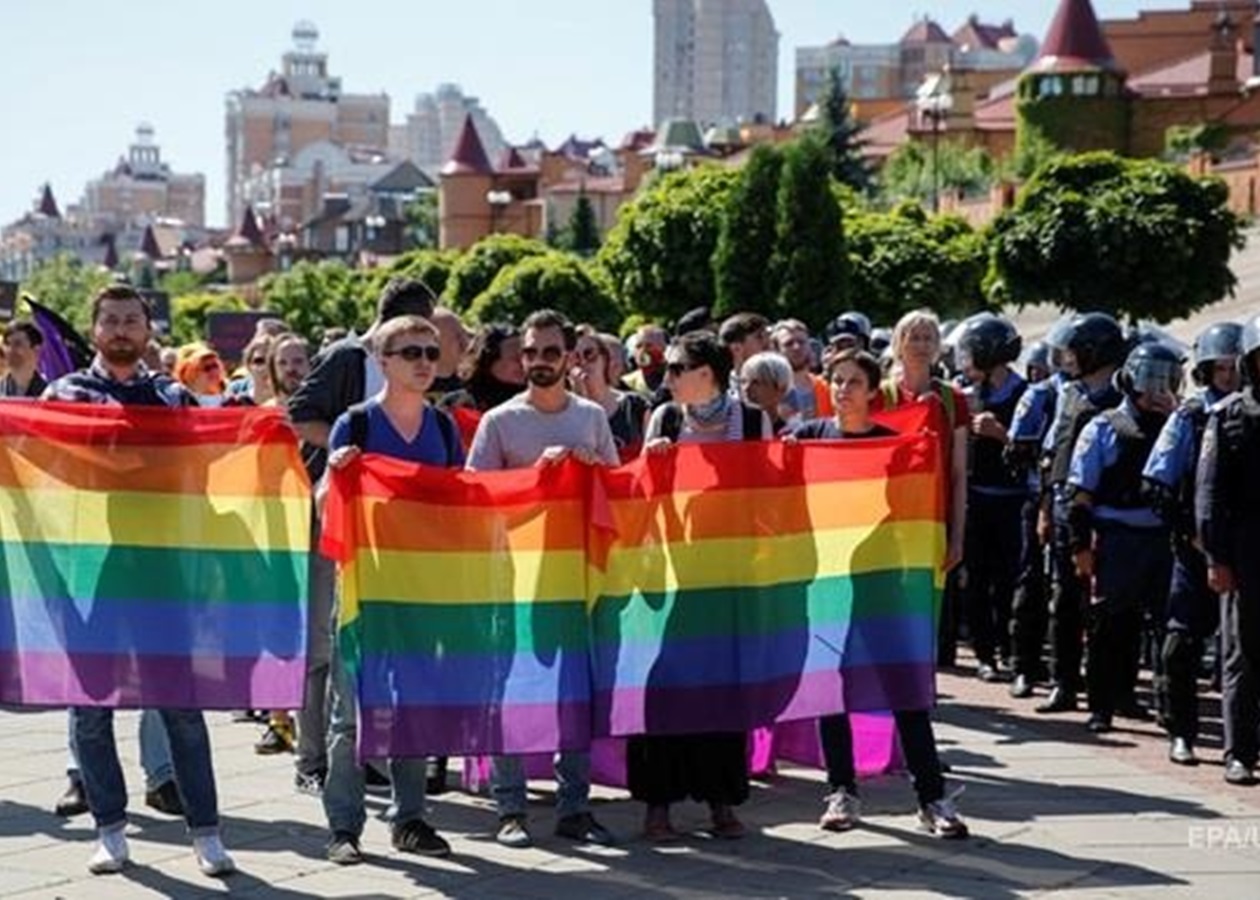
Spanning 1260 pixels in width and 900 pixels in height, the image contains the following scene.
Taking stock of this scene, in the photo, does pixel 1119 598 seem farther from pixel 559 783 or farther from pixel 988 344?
pixel 559 783

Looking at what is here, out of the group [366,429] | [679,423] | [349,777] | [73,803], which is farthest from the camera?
[73,803]

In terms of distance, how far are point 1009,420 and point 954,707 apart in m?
1.98

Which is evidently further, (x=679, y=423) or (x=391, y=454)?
(x=679, y=423)

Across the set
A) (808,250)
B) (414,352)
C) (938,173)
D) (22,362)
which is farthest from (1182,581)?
(938,173)

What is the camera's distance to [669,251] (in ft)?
230

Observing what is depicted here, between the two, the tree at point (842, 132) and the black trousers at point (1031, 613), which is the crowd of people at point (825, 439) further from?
the tree at point (842, 132)

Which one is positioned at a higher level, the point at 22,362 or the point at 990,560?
the point at 22,362

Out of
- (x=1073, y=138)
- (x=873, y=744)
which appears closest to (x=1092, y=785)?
(x=873, y=744)

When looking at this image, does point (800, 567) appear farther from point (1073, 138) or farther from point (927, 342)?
point (1073, 138)

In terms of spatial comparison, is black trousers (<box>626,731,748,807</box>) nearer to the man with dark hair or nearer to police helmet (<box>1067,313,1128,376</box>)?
police helmet (<box>1067,313,1128,376</box>)

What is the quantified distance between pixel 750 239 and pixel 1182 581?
181 feet

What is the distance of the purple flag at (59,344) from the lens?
37.5 ft

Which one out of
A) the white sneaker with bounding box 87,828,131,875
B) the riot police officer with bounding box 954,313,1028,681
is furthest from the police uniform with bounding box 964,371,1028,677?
the white sneaker with bounding box 87,828,131,875

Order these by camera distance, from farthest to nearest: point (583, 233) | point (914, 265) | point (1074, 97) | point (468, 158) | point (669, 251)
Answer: point (468, 158) < point (583, 233) < point (1074, 97) < point (669, 251) < point (914, 265)
